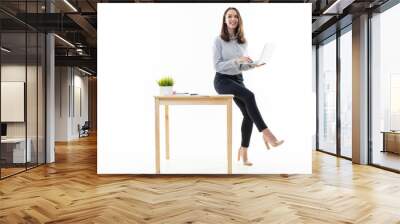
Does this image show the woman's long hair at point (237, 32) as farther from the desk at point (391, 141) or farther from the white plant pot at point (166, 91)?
the desk at point (391, 141)

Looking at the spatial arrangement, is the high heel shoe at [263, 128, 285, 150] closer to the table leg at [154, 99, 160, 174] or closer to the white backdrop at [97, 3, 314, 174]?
the white backdrop at [97, 3, 314, 174]

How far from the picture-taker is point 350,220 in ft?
11.3

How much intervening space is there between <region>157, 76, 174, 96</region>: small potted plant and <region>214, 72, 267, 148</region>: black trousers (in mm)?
625

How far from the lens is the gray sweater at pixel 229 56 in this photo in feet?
18.5

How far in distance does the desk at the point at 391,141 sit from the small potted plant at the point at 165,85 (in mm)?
3756

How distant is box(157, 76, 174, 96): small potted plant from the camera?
5.65 metres

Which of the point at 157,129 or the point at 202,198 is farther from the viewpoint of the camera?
the point at 157,129

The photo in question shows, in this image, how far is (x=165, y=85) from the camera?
223 inches

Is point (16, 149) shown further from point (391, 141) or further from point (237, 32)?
point (391, 141)

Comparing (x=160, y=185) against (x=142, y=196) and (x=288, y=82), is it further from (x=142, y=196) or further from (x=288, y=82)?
(x=288, y=82)

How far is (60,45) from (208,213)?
411 inches

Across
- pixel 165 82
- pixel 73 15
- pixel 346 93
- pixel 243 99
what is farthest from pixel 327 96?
pixel 73 15

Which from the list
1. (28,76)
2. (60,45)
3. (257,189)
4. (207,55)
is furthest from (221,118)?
(60,45)

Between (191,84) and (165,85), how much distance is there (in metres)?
0.38
